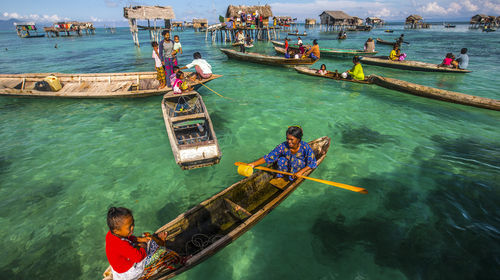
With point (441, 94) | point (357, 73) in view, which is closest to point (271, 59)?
point (357, 73)

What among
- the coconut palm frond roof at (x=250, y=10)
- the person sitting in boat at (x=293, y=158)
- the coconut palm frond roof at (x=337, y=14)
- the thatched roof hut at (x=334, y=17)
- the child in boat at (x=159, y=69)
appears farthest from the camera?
the thatched roof hut at (x=334, y=17)

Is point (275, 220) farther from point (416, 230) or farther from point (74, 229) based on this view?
point (74, 229)

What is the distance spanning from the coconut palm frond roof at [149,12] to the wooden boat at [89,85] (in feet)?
60.2

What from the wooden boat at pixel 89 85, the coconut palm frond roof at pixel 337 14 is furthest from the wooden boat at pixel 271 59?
the coconut palm frond roof at pixel 337 14

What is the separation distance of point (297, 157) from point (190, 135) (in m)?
4.46

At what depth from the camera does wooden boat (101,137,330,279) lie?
12.7ft

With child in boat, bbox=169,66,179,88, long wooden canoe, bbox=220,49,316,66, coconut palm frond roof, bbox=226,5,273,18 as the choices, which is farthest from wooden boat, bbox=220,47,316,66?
coconut palm frond roof, bbox=226,5,273,18

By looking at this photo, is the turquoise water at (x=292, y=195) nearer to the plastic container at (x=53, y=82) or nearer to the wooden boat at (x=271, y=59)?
the plastic container at (x=53, y=82)

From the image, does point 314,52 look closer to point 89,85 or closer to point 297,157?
point 297,157

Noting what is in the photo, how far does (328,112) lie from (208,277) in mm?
9582

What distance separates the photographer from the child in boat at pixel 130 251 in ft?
9.04

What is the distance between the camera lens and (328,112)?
37.4 feet

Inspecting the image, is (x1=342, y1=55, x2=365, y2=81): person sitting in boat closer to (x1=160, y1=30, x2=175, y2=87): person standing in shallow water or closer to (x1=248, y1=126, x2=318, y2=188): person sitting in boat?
(x1=160, y1=30, x2=175, y2=87): person standing in shallow water

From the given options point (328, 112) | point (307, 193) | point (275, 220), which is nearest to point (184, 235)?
point (275, 220)
